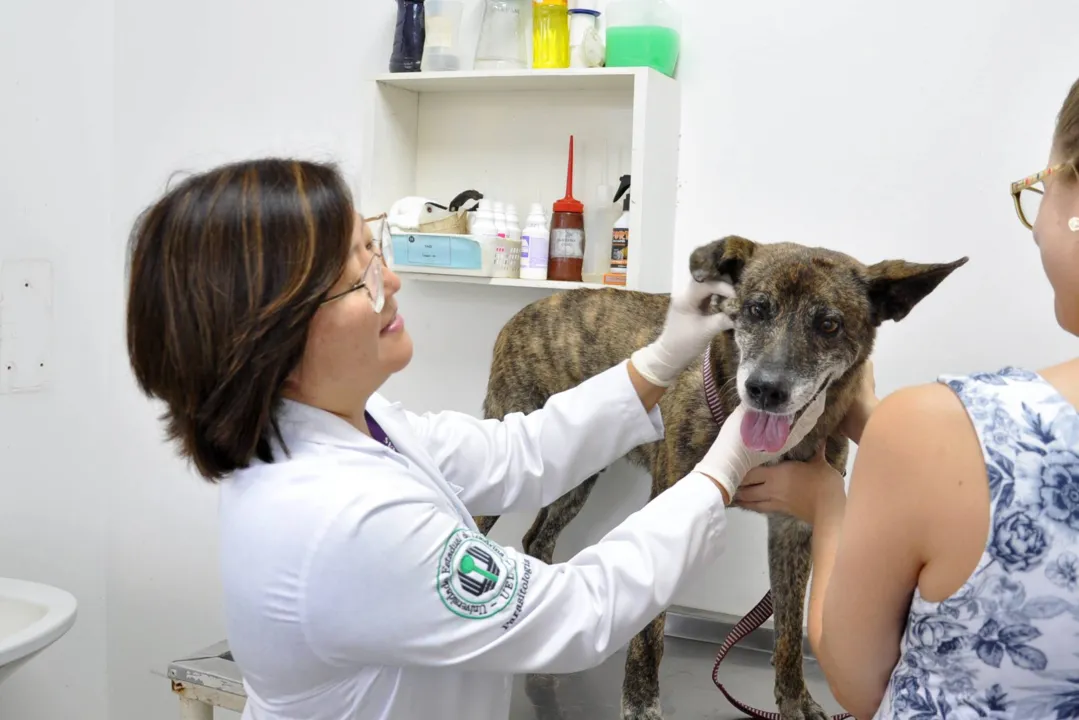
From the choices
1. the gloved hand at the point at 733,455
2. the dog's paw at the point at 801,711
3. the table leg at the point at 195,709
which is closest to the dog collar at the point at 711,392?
the gloved hand at the point at 733,455

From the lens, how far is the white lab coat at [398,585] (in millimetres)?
989

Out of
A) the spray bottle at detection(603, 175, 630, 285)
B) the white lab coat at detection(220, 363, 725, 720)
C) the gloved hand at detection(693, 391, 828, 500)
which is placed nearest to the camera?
the white lab coat at detection(220, 363, 725, 720)

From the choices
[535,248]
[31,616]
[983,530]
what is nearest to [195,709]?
[31,616]

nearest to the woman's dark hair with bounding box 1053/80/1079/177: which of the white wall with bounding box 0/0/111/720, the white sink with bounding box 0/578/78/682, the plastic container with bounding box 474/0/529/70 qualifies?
the plastic container with bounding box 474/0/529/70

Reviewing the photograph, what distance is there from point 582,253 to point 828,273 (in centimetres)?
70

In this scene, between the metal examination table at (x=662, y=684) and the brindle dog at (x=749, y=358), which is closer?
the brindle dog at (x=749, y=358)

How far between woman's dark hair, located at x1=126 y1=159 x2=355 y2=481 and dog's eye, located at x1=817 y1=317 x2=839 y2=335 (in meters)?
0.77

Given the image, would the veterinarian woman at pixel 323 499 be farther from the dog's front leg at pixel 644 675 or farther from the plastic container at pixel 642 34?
the plastic container at pixel 642 34

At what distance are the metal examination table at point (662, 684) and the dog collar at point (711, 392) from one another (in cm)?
57

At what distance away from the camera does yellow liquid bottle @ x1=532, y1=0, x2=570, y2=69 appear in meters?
2.01

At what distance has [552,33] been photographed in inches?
79.5

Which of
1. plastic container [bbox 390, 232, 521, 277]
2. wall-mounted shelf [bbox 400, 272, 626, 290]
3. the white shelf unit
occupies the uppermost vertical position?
the white shelf unit

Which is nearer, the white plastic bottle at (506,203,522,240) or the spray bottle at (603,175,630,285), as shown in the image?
the spray bottle at (603,175,630,285)

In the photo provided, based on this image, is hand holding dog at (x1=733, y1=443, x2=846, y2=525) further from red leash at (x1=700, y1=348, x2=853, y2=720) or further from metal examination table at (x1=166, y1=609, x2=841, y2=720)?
metal examination table at (x1=166, y1=609, x2=841, y2=720)
